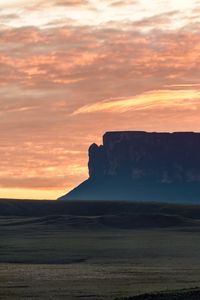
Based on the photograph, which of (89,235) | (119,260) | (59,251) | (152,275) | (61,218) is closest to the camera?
(152,275)

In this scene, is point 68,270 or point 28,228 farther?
point 28,228

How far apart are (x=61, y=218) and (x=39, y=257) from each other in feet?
286

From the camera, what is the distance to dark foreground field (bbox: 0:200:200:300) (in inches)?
2259

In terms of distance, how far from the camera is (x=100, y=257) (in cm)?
10194

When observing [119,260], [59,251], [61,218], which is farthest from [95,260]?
[61,218]

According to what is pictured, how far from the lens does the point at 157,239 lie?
136m

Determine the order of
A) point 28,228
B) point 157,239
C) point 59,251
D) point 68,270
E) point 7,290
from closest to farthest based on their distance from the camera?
point 7,290
point 68,270
point 59,251
point 157,239
point 28,228

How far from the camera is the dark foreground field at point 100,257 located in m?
57.4

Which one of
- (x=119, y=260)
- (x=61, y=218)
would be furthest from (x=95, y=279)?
(x=61, y=218)

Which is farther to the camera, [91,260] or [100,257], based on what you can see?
[100,257]

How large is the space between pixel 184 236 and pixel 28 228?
117ft

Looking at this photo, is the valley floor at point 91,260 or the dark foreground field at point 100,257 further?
the valley floor at point 91,260

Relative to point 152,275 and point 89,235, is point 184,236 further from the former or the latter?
point 152,275

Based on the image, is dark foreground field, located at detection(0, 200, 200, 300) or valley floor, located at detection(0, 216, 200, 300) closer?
dark foreground field, located at detection(0, 200, 200, 300)
